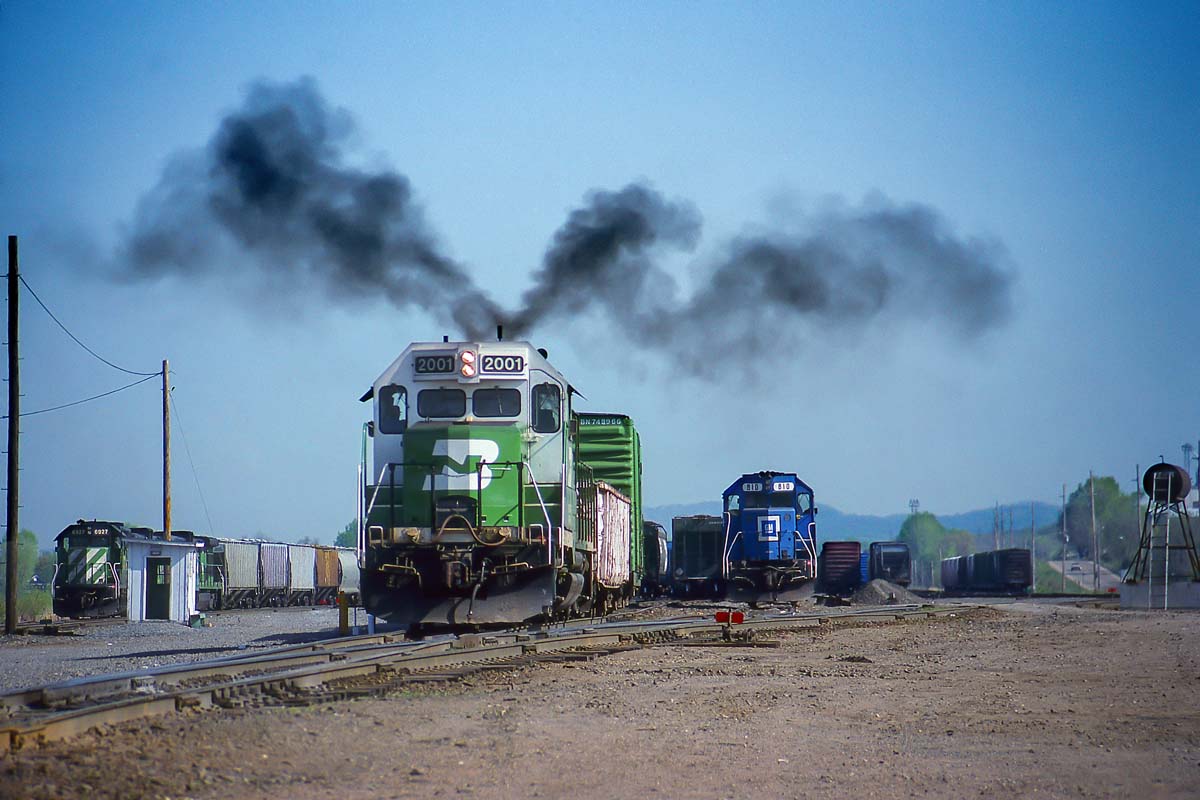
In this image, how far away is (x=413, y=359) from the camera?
15930mm

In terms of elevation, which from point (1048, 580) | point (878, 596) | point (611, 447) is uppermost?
point (611, 447)

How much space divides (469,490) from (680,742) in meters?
8.59

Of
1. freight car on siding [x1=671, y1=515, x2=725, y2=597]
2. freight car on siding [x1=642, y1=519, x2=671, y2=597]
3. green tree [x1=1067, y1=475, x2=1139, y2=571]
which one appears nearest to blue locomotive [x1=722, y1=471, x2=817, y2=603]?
→ freight car on siding [x1=671, y1=515, x2=725, y2=597]

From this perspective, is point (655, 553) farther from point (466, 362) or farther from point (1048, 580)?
point (1048, 580)

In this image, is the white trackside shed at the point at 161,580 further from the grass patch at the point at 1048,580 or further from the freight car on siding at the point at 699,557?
the grass patch at the point at 1048,580

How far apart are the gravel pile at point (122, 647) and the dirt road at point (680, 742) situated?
12.1 ft

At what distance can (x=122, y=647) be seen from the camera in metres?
17.9

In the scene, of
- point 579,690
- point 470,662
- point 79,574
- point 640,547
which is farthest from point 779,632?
point 79,574

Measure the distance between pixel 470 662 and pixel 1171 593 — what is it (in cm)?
2608

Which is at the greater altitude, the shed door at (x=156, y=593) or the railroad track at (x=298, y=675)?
the railroad track at (x=298, y=675)

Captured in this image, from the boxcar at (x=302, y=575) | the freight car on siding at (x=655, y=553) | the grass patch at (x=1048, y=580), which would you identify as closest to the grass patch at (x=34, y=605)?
the boxcar at (x=302, y=575)

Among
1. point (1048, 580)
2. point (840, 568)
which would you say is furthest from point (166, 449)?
point (1048, 580)

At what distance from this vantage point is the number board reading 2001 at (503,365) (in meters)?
15.9

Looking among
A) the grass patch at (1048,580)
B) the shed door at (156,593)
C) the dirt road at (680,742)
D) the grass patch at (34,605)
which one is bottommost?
the grass patch at (1048,580)
